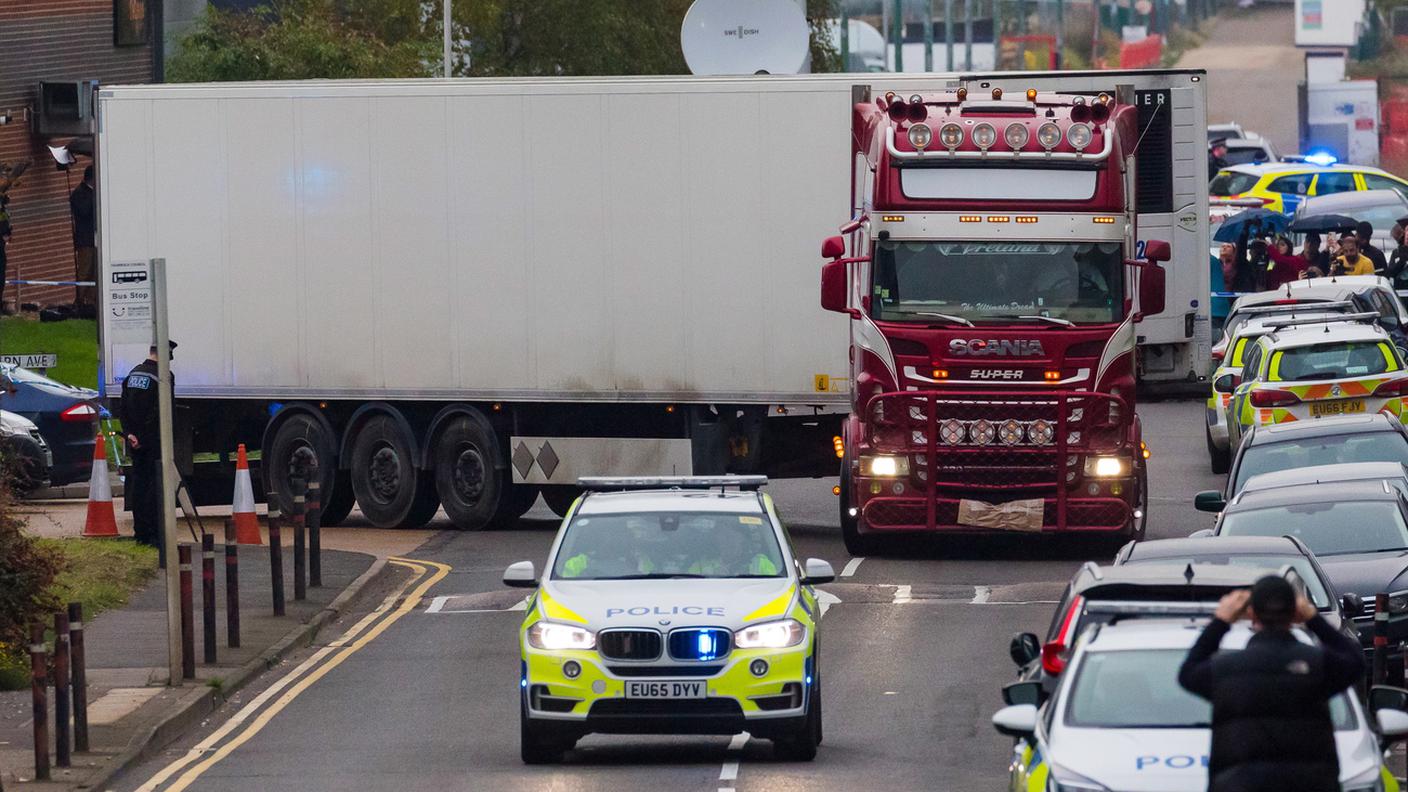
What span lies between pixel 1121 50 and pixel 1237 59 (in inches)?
149

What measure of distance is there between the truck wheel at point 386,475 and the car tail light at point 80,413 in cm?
490

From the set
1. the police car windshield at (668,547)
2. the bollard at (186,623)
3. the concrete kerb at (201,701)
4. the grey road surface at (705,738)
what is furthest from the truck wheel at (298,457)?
the police car windshield at (668,547)

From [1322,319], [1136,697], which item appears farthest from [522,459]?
[1136,697]

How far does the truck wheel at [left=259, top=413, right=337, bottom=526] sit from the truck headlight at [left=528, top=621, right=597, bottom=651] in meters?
13.2

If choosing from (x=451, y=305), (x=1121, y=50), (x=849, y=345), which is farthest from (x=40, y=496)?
(x=1121, y=50)

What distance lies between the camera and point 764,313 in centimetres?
2469

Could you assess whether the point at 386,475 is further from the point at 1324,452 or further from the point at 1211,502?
the point at 1211,502

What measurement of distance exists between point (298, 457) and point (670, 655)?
13.9m

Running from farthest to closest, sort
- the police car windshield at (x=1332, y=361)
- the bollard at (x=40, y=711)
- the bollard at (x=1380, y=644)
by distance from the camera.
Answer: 1. the police car windshield at (x=1332, y=361)
2. the bollard at (x=1380, y=644)
3. the bollard at (x=40, y=711)

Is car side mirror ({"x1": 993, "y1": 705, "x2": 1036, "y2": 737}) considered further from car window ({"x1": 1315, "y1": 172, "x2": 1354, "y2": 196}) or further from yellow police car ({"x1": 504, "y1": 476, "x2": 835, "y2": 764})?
car window ({"x1": 1315, "y1": 172, "x2": 1354, "y2": 196})

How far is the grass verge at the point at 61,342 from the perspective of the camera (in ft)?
124

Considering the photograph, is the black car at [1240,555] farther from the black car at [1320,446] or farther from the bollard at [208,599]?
the bollard at [208,599]

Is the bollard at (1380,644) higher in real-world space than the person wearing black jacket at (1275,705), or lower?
lower

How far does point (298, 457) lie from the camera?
89.7 feet
